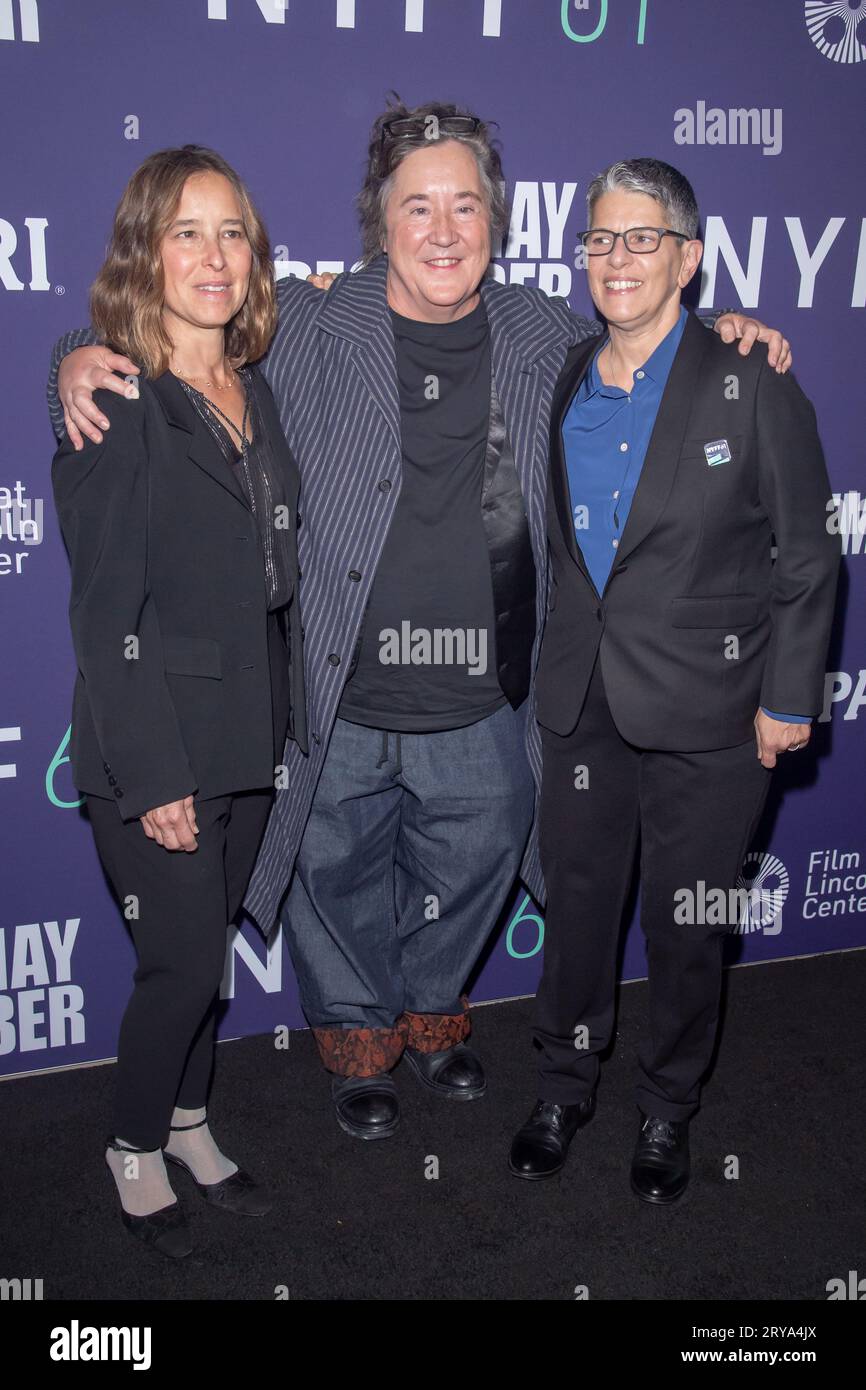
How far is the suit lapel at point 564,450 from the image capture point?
2.34m

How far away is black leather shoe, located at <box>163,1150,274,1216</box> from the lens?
247cm

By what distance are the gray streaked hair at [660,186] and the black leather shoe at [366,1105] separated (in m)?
2.04

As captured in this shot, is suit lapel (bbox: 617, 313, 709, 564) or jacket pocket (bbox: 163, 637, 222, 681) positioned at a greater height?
suit lapel (bbox: 617, 313, 709, 564)

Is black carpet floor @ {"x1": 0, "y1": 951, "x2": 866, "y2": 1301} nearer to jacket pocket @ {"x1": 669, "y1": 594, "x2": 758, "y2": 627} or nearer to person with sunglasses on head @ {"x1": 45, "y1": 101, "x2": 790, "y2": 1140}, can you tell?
person with sunglasses on head @ {"x1": 45, "y1": 101, "x2": 790, "y2": 1140}

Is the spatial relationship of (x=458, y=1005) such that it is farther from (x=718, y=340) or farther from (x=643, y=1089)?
(x=718, y=340)

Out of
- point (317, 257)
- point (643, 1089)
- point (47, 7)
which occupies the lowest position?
point (643, 1089)

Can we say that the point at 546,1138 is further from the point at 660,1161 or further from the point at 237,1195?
the point at 237,1195

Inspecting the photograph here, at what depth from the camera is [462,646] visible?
2486 mm

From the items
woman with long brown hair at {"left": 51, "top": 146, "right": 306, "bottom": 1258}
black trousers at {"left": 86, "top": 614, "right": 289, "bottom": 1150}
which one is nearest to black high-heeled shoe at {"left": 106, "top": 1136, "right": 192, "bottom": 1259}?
woman with long brown hair at {"left": 51, "top": 146, "right": 306, "bottom": 1258}

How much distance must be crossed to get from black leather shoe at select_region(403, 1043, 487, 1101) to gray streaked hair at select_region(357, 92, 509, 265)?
197 centimetres
